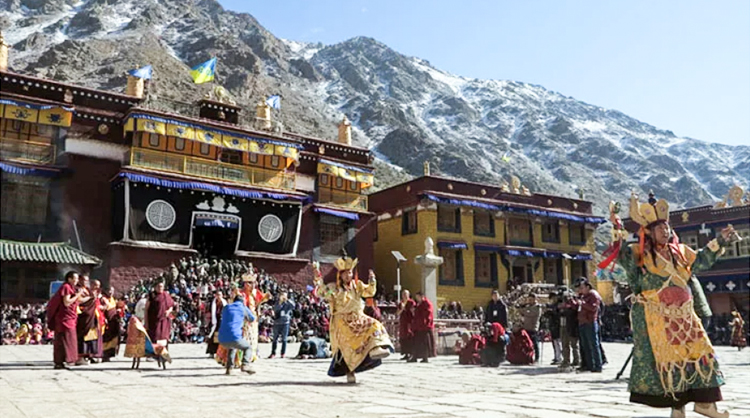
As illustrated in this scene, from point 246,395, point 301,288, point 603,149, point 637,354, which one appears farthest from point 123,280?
point 603,149

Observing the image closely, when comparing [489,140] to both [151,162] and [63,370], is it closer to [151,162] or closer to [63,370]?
[151,162]

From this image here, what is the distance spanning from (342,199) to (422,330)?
17.7m

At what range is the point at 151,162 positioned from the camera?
25953 mm

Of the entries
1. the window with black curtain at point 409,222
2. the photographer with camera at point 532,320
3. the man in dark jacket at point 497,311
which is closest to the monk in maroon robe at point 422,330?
the man in dark jacket at point 497,311

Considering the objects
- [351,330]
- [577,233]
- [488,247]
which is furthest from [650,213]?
[577,233]

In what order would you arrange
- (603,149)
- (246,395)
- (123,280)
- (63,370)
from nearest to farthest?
(246,395), (63,370), (123,280), (603,149)

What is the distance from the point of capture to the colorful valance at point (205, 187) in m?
25.0

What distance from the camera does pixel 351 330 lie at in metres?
8.95

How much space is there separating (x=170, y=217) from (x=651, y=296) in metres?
23.2

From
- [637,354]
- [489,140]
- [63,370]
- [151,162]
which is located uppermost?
[489,140]

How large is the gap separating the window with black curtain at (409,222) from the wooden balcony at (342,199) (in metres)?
2.62

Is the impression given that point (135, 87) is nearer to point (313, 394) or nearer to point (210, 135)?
point (210, 135)

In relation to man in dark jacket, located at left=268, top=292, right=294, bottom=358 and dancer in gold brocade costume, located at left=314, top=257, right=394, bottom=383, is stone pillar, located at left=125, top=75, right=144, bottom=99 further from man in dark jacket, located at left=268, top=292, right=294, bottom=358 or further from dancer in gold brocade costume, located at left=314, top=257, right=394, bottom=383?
dancer in gold brocade costume, located at left=314, top=257, right=394, bottom=383

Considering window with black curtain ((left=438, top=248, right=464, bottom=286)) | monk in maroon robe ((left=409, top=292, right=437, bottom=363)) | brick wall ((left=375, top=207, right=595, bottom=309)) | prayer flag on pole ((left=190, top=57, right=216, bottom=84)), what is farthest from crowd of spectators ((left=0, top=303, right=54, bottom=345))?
window with black curtain ((left=438, top=248, right=464, bottom=286))
